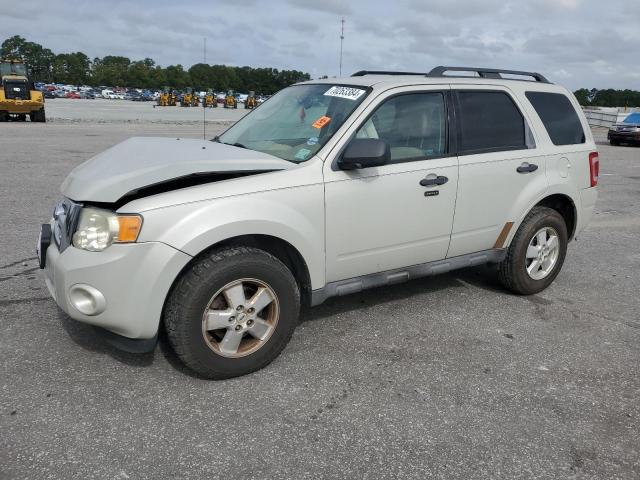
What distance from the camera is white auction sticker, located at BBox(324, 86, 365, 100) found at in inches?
151

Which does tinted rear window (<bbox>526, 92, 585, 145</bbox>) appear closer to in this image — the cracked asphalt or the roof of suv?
the roof of suv

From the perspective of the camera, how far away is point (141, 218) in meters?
2.87

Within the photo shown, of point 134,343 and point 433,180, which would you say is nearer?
point 134,343

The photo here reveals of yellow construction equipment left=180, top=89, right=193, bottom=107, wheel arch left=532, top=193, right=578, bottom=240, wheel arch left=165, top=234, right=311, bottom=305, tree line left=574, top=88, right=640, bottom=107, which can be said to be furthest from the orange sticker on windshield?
tree line left=574, top=88, right=640, bottom=107

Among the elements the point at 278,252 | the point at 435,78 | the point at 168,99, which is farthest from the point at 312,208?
the point at 168,99

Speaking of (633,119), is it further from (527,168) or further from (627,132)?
(527,168)

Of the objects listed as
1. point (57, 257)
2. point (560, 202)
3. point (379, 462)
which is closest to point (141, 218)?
point (57, 257)

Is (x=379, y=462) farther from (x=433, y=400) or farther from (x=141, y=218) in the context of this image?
(x=141, y=218)

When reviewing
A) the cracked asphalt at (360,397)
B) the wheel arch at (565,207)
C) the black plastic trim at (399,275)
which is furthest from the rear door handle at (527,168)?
the cracked asphalt at (360,397)

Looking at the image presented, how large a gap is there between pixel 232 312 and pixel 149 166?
933mm

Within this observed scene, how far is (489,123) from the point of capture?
4.37 metres

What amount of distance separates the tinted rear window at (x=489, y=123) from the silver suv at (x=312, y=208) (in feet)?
0.04

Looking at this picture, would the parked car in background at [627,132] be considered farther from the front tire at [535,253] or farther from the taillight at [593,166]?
the front tire at [535,253]

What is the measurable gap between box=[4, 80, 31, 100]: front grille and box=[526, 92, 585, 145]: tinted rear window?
23.9 metres
